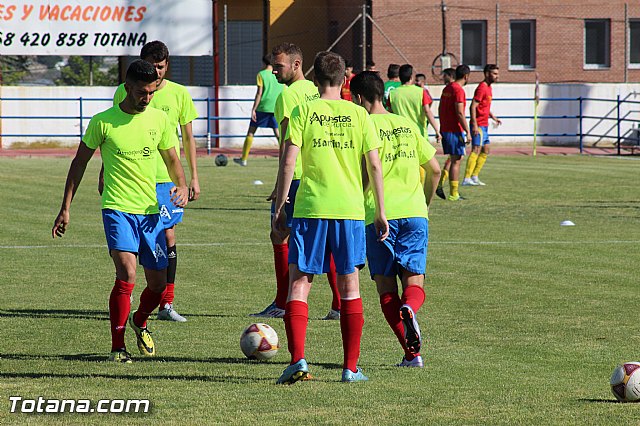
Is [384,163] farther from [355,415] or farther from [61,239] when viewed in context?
[61,239]

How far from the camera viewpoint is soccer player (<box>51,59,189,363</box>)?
7918mm

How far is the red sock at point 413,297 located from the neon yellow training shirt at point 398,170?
0.47m

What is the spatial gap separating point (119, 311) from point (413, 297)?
75.3 inches

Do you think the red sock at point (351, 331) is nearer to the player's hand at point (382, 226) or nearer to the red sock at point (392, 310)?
the player's hand at point (382, 226)

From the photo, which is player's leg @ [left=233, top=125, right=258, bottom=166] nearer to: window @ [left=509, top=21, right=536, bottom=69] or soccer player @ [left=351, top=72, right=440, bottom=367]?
window @ [left=509, top=21, right=536, bottom=69]

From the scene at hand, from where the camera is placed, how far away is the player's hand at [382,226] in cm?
734

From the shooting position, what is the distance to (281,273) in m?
9.96

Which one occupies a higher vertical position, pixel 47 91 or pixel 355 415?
pixel 47 91

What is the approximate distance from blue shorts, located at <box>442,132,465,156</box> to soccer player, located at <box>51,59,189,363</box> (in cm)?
1237

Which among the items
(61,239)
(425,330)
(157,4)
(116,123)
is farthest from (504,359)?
(157,4)

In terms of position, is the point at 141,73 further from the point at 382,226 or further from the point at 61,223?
the point at 382,226

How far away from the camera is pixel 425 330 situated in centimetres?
923

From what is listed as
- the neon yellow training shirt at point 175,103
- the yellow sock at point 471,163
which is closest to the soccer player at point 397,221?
the neon yellow training shirt at point 175,103

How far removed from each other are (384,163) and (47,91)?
2711cm
